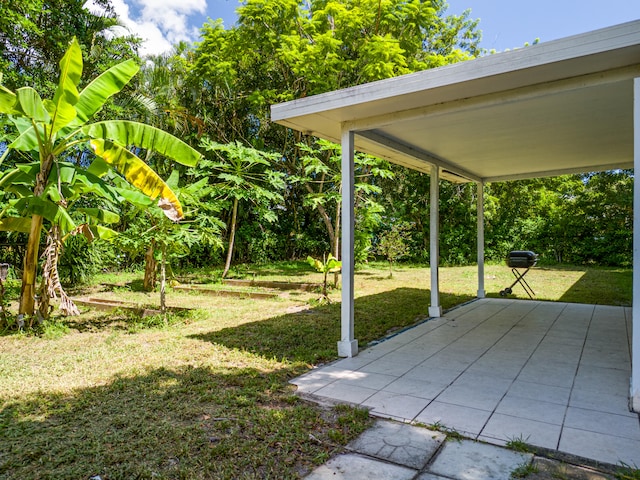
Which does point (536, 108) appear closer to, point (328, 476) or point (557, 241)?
point (328, 476)

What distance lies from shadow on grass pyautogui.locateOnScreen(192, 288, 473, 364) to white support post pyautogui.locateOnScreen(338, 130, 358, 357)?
0.24 m

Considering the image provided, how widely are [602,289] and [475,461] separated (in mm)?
9898

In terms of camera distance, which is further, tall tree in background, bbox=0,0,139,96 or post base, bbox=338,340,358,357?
tall tree in background, bbox=0,0,139,96

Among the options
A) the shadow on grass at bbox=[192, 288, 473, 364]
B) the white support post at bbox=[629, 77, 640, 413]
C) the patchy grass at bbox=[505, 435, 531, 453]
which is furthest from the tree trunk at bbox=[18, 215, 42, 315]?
the white support post at bbox=[629, 77, 640, 413]

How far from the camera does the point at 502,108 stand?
4219 millimetres

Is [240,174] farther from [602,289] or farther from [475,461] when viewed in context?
[602,289]

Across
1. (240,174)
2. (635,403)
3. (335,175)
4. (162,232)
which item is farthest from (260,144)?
(635,403)

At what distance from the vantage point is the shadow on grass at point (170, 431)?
2400mm

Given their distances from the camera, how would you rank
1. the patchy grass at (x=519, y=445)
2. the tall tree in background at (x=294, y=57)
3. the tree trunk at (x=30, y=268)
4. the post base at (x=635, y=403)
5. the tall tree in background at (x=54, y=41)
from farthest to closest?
1. the tall tree in background at (x=294, y=57)
2. the tall tree in background at (x=54, y=41)
3. the tree trunk at (x=30, y=268)
4. the post base at (x=635, y=403)
5. the patchy grass at (x=519, y=445)

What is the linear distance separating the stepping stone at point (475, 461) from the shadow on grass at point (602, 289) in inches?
286

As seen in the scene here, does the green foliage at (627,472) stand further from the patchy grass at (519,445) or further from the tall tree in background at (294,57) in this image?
the tall tree in background at (294,57)

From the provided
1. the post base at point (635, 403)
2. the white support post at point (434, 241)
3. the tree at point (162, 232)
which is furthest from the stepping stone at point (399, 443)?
the tree at point (162, 232)

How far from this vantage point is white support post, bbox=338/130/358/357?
15.2ft

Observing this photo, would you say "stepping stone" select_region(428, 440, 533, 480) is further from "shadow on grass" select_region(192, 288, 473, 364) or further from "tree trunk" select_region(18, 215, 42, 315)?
"tree trunk" select_region(18, 215, 42, 315)
